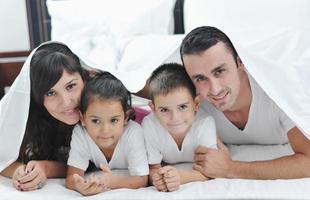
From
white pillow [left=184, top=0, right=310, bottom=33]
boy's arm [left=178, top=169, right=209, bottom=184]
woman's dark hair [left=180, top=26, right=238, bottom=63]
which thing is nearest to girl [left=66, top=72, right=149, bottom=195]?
boy's arm [left=178, top=169, right=209, bottom=184]

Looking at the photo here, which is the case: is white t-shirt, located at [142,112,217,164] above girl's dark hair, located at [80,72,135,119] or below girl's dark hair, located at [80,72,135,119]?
below

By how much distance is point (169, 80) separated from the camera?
1.08 m

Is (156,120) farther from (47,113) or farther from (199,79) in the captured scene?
(47,113)

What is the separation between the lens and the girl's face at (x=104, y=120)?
1.07 meters

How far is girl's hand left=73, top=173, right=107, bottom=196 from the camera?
104 centimetres

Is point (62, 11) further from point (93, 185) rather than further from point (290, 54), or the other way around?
point (93, 185)

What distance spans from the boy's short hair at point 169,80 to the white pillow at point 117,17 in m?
1.25

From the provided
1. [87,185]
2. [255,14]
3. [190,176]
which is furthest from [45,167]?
[255,14]

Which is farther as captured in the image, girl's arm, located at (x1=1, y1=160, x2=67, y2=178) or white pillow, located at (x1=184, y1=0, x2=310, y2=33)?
white pillow, located at (x1=184, y1=0, x2=310, y2=33)

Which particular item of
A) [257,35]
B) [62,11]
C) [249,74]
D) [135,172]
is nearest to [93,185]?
[135,172]

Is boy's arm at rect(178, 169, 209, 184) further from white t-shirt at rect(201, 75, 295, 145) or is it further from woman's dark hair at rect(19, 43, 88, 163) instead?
woman's dark hair at rect(19, 43, 88, 163)

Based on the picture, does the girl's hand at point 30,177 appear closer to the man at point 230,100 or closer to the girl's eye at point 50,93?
the girl's eye at point 50,93

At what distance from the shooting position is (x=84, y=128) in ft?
3.82

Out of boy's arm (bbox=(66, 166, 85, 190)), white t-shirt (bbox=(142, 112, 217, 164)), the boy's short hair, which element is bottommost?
boy's arm (bbox=(66, 166, 85, 190))
